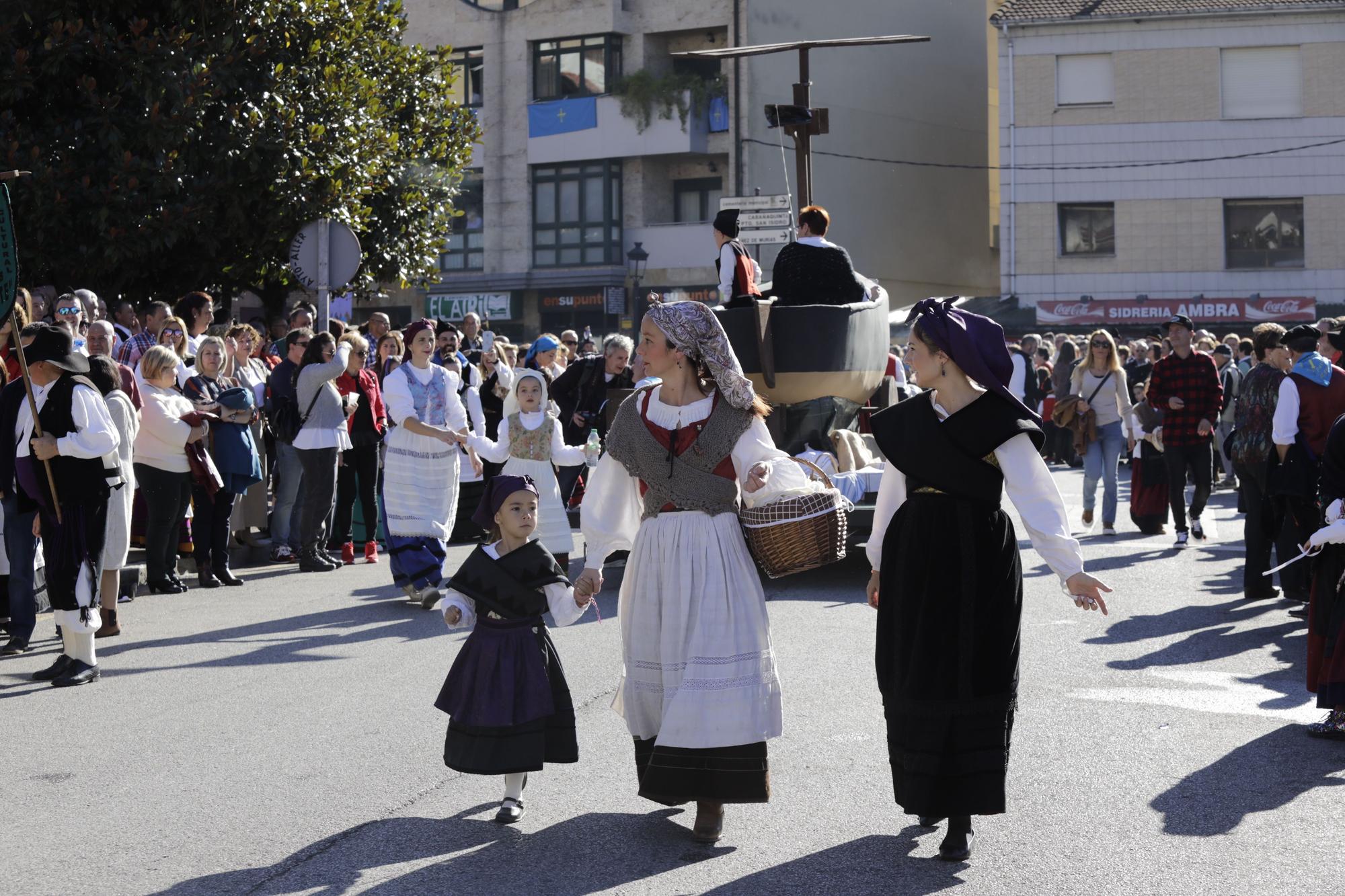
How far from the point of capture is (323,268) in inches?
Answer: 600

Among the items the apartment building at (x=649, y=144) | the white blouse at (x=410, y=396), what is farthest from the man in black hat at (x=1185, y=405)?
the apartment building at (x=649, y=144)

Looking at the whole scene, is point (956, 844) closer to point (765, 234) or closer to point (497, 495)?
point (497, 495)

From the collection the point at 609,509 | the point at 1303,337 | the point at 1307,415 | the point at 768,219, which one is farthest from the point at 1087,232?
the point at 609,509

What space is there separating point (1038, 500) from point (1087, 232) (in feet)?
125

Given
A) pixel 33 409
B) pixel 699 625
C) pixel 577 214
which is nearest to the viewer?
pixel 699 625

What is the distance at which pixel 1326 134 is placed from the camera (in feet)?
131

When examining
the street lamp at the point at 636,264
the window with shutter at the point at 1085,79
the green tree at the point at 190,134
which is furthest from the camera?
the street lamp at the point at 636,264

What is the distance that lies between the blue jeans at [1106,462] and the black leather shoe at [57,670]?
10315 millimetres

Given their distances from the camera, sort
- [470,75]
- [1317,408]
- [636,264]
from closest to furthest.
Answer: [1317,408] < [636,264] < [470,75]

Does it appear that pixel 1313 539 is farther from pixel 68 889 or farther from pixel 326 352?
pixel 326 352

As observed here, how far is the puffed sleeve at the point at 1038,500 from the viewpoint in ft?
18.1

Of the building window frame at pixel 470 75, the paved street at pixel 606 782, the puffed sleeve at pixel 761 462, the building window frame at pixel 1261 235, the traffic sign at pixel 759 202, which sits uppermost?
the building window frame at pixel 470 75

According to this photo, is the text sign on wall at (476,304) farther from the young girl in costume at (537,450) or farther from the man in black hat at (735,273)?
the young girl in costume at (537,450)

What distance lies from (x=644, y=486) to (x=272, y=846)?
1.81 meters
